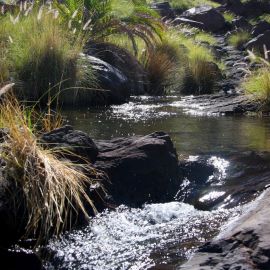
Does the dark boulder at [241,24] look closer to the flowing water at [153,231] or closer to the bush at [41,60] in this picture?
the bush at [41,60]

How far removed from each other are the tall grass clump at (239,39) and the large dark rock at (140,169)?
20.5m

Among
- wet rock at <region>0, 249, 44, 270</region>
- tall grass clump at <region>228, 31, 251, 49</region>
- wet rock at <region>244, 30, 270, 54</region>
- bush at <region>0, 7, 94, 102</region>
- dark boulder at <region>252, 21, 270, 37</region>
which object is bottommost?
wet rock at <region>0, 249, 44, 270</region>

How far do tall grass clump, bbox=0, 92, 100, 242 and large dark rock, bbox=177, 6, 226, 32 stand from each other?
25.2 metres

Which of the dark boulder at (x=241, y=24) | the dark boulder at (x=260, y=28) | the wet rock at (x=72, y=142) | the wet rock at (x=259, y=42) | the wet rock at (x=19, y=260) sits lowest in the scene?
the wet rock at (x=19, y=260)

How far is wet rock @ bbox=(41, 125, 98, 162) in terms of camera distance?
5.95 m

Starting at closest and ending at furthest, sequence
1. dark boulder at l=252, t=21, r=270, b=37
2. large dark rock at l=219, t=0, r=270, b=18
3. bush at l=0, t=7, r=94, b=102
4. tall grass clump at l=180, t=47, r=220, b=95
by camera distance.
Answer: bush at l=0, t=7, r=94, b=102
tall grass clump at l=180, t=47, r=220, b=95
dark boulder at l=252, t=21, r=270, b=37
large dark rock at l=219, t=0, r=270, b=18

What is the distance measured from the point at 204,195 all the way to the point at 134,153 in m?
0.82

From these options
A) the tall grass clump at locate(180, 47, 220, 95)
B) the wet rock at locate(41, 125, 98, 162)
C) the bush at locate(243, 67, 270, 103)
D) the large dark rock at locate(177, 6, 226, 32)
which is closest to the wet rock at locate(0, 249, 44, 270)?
the wet rock at locate(41, 125, 98, 162)

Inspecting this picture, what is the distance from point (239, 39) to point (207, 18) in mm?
4085

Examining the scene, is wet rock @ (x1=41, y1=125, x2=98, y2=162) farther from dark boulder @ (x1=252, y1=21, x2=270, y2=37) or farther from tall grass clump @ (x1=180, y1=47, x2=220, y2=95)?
dark boulder @ (x1=252, y1=21, x2=270, y2=37)

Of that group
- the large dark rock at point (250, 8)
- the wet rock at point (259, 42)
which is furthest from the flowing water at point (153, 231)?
the large dark rock at point (250, 8)

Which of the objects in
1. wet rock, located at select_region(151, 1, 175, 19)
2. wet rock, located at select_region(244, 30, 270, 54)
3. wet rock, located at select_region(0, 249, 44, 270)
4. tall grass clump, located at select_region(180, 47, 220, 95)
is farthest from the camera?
wet rock, located at select_region(151, 1, 175, 19)

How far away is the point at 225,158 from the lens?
300 inches

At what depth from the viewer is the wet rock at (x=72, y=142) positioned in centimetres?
595
